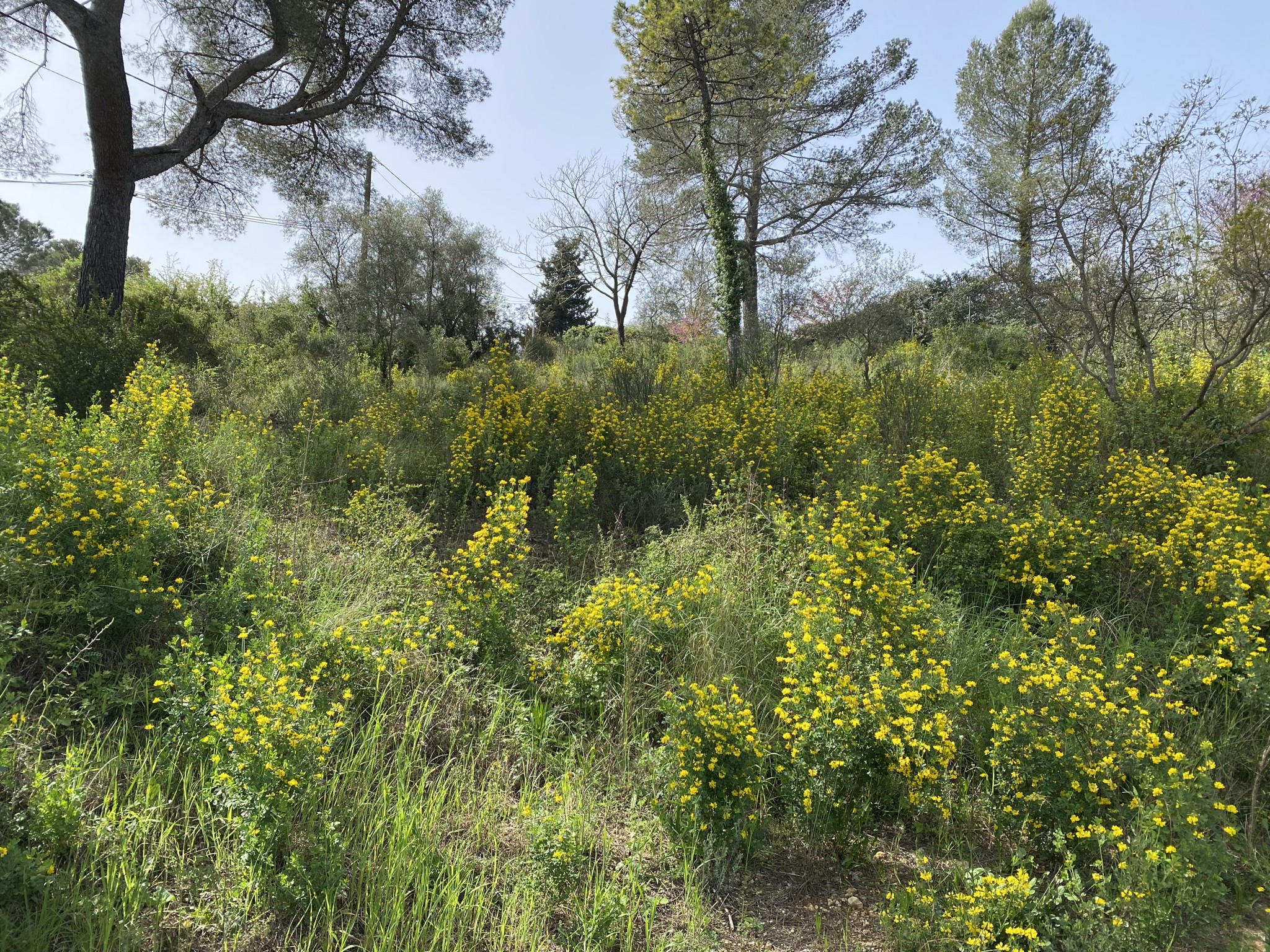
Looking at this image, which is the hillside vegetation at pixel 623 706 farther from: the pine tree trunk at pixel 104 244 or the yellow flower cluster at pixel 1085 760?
the pine tree trunk at pixel 104 244

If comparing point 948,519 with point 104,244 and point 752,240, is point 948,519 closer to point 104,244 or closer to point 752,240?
point 104,244

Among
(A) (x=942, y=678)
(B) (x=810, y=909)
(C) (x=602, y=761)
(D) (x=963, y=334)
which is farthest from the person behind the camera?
(D) (x=963, y=334)

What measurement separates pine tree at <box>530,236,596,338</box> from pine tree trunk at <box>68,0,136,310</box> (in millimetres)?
9442

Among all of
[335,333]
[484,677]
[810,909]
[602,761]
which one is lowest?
[810,909]

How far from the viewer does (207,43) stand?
30.0 feet

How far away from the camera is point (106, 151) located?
24.9ft

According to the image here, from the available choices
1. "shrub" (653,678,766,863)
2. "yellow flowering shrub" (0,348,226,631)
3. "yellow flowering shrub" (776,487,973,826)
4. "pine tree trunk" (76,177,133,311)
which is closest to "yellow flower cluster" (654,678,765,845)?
"shrub" (653,678,766,863)

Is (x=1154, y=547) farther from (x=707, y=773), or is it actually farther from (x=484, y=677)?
(x=484, y=677)

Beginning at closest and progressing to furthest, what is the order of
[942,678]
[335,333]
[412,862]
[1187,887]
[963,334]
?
[1187,887], [412,862], [942,678], [335,333], [963,334]

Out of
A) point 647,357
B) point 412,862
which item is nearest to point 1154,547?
point 412,862

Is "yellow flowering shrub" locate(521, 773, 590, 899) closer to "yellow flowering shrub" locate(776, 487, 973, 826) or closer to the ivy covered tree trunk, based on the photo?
"yellow flowering shrub" locate(776, 487, 973, 826)

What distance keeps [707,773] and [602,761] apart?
653mm

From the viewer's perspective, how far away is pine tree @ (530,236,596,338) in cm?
1652

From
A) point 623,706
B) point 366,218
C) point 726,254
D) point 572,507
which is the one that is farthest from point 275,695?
point 366,218
